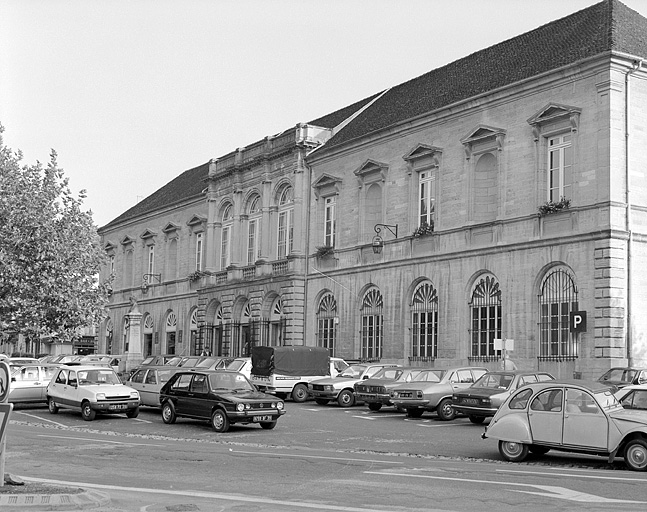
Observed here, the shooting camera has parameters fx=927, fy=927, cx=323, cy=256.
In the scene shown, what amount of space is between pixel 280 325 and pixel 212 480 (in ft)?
120

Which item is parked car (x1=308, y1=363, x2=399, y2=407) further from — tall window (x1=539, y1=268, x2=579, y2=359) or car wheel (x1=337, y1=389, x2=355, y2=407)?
tall window (x1=539, y1=268, x2=579, y2=359)

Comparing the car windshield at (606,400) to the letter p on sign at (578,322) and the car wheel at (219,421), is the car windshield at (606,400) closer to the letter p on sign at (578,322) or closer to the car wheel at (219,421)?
the car wheel at (219,421)

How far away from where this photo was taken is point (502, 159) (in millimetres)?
36062

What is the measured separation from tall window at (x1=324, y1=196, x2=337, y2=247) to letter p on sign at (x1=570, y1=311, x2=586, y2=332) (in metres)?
17.0

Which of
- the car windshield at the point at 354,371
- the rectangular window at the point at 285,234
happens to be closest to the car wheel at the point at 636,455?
the car windshield at the point at 354,371

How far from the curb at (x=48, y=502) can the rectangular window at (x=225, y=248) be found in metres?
46.2

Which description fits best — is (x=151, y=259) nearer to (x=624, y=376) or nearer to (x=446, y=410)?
(x=446, y=410)

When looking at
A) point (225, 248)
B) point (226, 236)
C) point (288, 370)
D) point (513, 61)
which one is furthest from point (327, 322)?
point (513, 61)

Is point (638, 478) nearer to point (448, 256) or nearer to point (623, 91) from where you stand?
point (623, 91)

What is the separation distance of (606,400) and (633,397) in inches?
28.4

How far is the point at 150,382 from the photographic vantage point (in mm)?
28266

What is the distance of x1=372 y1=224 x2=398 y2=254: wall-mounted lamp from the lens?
133ft

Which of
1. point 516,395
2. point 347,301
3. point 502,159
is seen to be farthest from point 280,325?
point 516,395

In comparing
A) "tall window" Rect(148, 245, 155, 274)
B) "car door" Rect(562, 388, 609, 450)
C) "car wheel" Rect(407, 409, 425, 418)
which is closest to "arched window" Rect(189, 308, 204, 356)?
"tall window" Rect(148, 245, 155, 274)
